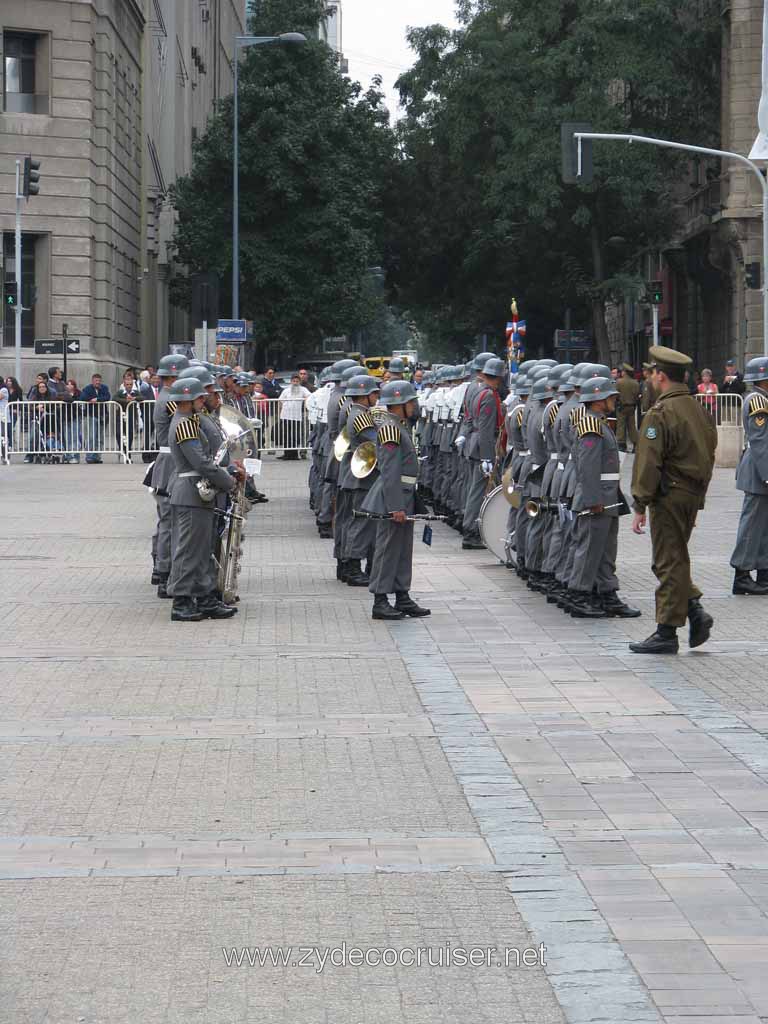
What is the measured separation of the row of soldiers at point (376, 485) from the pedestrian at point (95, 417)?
56.0ft

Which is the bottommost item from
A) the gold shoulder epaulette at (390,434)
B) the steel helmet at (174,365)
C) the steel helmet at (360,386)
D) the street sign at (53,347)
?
the gold shoulder epaulette at (390,434)

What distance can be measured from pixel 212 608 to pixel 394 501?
149 cm

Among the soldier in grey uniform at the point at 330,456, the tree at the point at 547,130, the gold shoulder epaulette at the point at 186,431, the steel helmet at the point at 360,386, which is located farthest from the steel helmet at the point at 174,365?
the tree at the point at 547,130

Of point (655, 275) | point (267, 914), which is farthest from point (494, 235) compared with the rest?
point (267, 914)

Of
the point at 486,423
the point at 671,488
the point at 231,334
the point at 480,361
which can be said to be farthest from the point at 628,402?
the point at 671,488

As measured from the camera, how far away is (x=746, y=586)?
1462 cm

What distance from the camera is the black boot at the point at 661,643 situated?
1124cm

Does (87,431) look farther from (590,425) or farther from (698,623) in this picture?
(698,623)

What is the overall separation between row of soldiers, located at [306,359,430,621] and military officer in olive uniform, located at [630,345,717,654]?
2270 mm

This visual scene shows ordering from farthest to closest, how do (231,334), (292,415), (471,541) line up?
1. (292,415)
2. (231,334)
3. (471,541)

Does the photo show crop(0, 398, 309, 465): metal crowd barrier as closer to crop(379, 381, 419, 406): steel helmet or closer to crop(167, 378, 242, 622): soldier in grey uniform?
crop(167, 378, 242, 622): soldier in grey uniform

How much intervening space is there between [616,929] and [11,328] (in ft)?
123

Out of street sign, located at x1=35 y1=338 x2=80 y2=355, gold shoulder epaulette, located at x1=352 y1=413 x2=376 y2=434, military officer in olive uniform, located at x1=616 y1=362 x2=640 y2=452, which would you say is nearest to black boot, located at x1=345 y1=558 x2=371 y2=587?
gold shoulder epaulette, located at x1=352 y1=413 x2=376 y2=434

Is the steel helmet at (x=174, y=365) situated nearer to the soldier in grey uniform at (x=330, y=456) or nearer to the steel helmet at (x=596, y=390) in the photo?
the soldier in grey uniform at (x=330, y=456)
